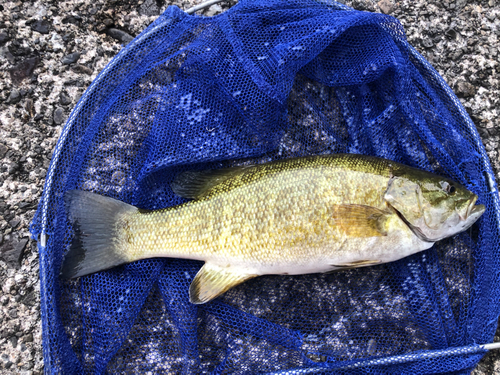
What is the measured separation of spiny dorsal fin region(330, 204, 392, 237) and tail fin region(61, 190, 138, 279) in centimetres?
114

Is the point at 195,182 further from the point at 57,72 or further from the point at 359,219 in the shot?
the point at 57,72

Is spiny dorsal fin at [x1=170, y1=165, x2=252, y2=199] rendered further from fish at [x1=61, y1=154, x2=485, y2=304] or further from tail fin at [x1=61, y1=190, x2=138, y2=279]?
tail fin at [x1=61, y1=190, x2=138, y2=279]

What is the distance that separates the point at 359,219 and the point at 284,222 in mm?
378

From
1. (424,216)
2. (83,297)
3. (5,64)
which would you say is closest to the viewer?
(424,216)

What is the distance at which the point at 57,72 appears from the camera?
2.38 meters

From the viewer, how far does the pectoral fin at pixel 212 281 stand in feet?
6.40

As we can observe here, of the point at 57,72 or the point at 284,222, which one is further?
the point at 57,72

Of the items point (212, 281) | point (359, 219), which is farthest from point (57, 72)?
point (359, 219)

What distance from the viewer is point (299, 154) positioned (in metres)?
2.18

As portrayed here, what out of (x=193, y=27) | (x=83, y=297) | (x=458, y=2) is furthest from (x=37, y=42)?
(x=458, y=2)

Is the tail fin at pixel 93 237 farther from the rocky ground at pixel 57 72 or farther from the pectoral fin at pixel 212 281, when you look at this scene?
the rocky ground at pixel 57 72

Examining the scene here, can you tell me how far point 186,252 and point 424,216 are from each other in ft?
4.09

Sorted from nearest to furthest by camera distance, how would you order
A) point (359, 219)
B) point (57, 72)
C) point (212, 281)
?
point (359, 219) < point (212, 281) < point (57, 72)

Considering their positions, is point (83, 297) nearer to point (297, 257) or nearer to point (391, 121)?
point (297, 257)
